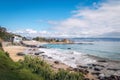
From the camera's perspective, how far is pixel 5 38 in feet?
422

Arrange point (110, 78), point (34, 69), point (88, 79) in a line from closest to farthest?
1. point (34, 69)
2. point (88, 79)
3. point (110, 78)

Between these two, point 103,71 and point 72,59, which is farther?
point 72,59

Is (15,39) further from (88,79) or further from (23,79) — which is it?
(23,79)

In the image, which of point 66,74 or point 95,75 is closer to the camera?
point 66,74

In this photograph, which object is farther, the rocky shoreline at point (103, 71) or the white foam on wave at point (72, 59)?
the white foam on wave at point (72, 59)

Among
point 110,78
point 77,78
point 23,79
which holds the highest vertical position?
point 23,79

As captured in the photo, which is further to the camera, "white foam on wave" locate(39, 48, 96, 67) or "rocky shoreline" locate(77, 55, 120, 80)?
"white foam on wave" locate(39, 48, 96, 67)

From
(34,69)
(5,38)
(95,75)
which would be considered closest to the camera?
(34,69)

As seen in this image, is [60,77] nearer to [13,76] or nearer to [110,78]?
[13,76]

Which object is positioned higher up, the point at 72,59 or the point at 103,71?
the point at 72,59

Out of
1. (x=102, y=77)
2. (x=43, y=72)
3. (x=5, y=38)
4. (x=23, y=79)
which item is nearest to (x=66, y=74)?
(x=43, y=72)

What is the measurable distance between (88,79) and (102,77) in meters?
3.66

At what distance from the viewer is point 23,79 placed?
13039 millimetres

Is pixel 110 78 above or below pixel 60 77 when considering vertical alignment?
below
